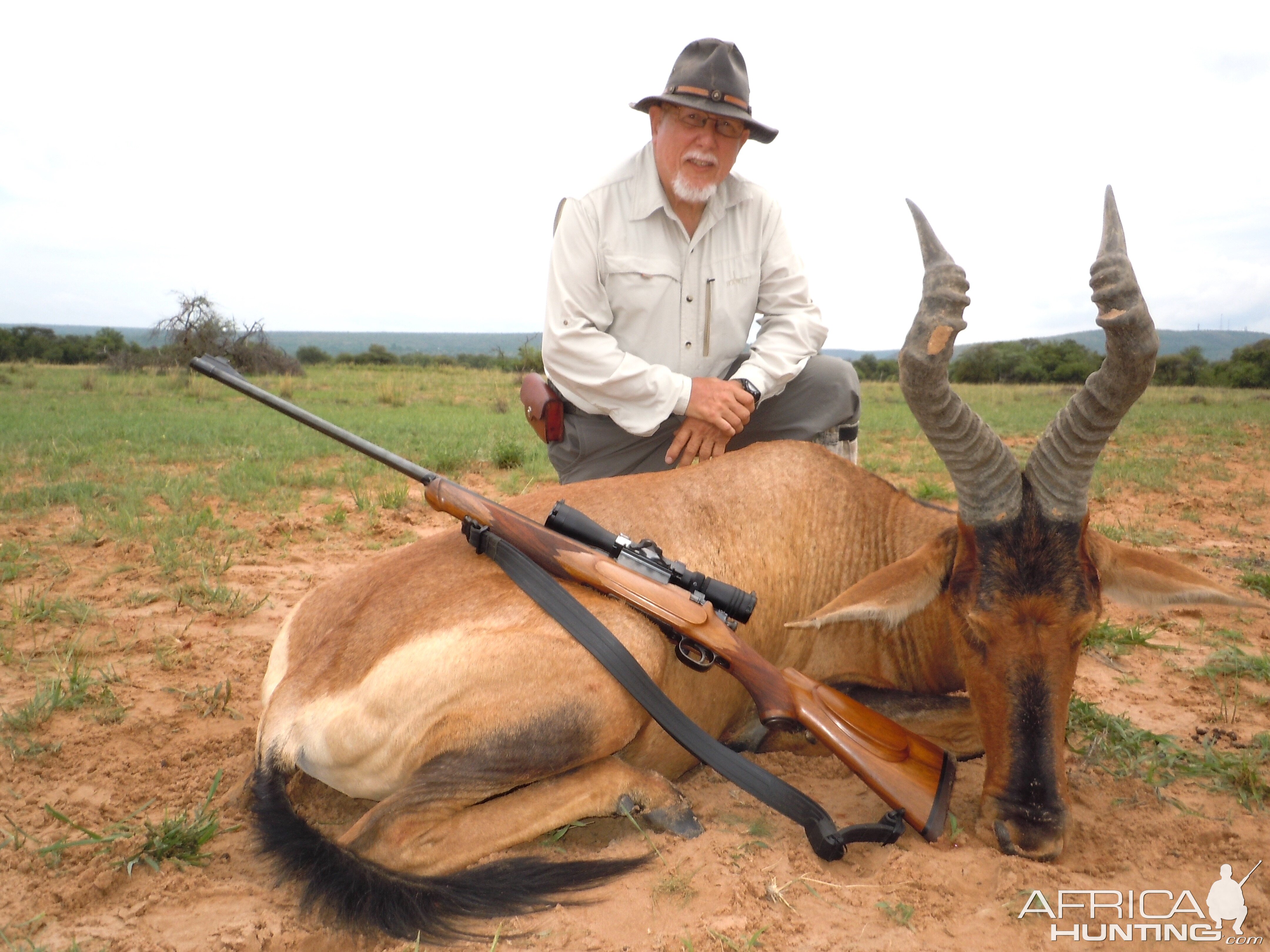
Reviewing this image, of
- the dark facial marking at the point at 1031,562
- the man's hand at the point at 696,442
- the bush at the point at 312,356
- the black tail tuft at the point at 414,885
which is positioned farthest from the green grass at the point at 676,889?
the bush at the point at 312,356

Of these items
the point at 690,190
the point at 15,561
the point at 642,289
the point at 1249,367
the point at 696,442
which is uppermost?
the point at 690,190

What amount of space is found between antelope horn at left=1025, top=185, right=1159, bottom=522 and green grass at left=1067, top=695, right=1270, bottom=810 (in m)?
1.25

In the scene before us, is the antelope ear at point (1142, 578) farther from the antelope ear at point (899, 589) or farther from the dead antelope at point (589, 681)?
the antelope ear at point (899, 589)

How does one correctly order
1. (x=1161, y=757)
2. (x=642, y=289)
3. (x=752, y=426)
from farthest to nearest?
(x=752, y=426), (x=642, y=289), (x=1161, y=757)

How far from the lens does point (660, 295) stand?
16.8 feet

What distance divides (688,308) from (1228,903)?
3.75m

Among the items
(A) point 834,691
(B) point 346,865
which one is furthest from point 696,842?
(B) point 346,865

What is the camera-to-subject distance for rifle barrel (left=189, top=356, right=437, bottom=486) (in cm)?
389

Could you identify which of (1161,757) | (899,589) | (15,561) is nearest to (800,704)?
(899,589)

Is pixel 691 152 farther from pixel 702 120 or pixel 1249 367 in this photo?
pixel 1249 367

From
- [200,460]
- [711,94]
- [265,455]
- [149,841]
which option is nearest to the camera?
[149,841]

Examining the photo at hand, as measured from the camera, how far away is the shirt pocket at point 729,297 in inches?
205

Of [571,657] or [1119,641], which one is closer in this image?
[571,657]

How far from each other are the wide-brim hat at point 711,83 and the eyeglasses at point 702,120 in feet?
0.18
